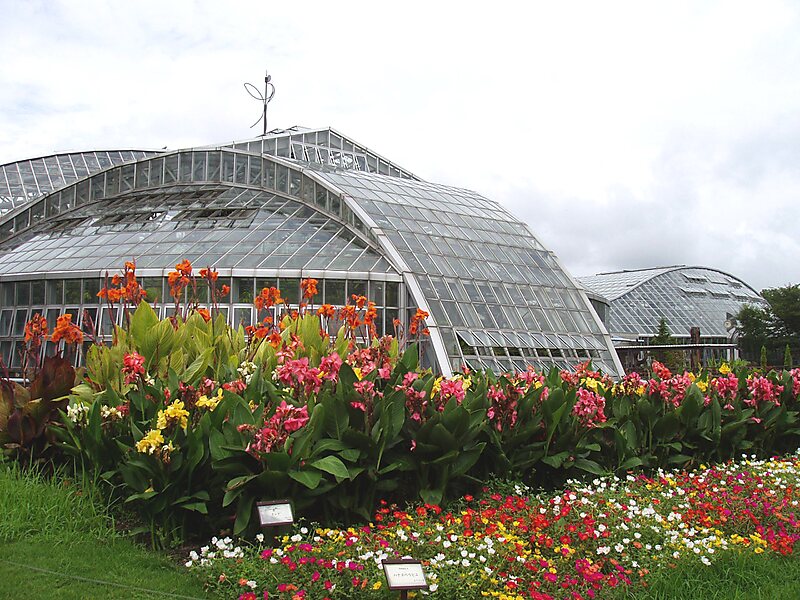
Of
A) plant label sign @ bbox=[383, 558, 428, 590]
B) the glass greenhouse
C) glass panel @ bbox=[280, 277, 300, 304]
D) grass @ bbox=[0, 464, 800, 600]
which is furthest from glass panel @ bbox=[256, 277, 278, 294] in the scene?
plant label sign @ bbox=[383, 558, 428, 590]

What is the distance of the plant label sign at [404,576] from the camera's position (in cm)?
429

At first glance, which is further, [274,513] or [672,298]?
[672,298]

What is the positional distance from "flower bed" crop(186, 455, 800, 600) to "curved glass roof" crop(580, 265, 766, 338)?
151ft

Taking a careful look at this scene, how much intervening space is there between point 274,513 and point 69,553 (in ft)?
5.14

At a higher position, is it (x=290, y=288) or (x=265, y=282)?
(x=265, y=282)

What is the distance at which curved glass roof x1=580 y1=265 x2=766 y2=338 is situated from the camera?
5494 cm

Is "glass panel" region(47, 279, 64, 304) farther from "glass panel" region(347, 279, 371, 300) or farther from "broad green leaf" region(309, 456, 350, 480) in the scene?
"broad green leaf" region(309, 456, 350, 480)

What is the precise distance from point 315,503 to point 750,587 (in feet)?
11.0

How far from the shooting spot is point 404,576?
4.36 meters

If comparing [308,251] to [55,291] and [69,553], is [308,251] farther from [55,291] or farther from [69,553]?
[69,553]

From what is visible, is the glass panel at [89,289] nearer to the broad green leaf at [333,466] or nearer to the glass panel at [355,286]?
the glass panel at [355,286]

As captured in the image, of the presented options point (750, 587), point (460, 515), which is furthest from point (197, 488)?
point (750, 587)

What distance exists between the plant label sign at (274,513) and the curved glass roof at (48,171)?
31211mm

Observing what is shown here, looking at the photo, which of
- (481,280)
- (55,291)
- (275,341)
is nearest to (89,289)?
(55,291)
